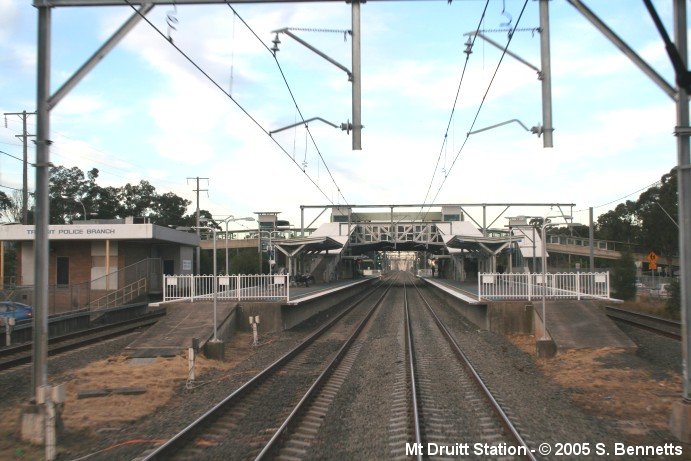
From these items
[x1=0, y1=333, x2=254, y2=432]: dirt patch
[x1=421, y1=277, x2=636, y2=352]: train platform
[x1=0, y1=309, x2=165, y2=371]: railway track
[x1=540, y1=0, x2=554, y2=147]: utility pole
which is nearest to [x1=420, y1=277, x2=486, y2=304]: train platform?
[x1=421, y1=277, x2=636, y2=352]: train platform

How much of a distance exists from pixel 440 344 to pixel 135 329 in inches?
491

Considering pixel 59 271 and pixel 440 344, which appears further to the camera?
pixel 59 271

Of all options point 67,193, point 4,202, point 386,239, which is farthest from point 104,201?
point 386,239

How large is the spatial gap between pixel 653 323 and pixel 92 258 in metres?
28.3

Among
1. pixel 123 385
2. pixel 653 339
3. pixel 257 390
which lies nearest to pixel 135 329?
pixel 123 385

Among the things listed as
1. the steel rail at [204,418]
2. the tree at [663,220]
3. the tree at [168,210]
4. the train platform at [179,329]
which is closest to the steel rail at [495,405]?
the steel rail at [204,418]

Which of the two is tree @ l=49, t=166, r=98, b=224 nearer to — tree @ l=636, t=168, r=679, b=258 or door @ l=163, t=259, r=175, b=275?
door @ l=163, t=259, r=175, b=275

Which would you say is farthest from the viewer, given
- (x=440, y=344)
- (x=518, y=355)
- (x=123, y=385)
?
(x=440, y=344)

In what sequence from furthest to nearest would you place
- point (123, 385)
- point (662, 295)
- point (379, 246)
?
point (379, 246) → point (662, 295) → point (123, 385)

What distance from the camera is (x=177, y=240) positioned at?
37.1 m

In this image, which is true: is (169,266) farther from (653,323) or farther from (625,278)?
(625,278)

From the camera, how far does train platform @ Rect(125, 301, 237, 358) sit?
15.3 m

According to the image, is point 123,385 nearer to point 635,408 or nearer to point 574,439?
point 574,439

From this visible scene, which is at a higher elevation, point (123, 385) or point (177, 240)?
point (177, 240)
